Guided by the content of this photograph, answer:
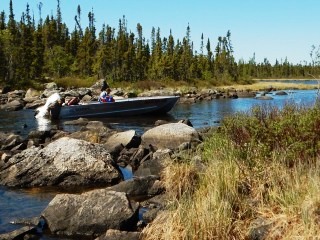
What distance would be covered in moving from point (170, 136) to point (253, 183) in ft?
31.4

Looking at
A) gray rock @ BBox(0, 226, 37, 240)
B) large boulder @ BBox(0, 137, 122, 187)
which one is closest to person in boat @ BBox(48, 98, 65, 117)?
large boulder @ BBox(0, 137, 122, 187)

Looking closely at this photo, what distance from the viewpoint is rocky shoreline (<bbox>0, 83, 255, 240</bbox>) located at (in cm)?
853

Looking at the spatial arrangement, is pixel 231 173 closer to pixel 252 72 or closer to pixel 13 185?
pixel 13 185

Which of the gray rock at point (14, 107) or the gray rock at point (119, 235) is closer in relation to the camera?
the gray rock at point (119, 235)

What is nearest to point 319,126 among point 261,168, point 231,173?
point 261,168

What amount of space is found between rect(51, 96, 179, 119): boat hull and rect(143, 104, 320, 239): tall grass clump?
22.1 metres

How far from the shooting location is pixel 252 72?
505 feet

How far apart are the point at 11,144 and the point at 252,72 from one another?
142m

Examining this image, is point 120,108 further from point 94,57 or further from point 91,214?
point 94,57

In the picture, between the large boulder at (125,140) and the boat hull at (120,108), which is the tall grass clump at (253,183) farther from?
the boat hull at (120,108)

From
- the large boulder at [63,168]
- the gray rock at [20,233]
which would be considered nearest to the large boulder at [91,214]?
the gray rock at [20,233]

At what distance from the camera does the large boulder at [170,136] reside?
17.4m

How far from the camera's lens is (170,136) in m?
17.7

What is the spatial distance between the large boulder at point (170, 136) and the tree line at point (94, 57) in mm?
48530
